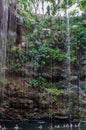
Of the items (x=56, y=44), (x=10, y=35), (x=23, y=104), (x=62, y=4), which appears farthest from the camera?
(x=62, y=4)

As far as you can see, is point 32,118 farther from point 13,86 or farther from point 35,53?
point 35,53

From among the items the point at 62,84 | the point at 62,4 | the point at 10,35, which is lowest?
the point at 62,84

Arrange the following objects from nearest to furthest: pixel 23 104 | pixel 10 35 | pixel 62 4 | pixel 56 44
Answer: pixel 23 104 < pixel 10 35 < pixel 56 44 < pixel 62 4

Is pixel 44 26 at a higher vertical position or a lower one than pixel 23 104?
higher

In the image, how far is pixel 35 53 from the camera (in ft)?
53.5

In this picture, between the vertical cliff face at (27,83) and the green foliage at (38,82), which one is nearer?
the vertical cliff face at (27,83)

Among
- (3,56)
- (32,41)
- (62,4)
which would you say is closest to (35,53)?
(32,41)

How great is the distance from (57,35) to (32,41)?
172cm

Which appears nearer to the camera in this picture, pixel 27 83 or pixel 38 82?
pixel 27 83

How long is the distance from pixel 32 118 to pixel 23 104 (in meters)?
0.88

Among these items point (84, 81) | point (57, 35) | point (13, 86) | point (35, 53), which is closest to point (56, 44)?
point (57, 35)

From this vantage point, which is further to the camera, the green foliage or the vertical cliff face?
the green foliage

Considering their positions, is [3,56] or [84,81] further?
[84,81]

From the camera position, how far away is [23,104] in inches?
577
